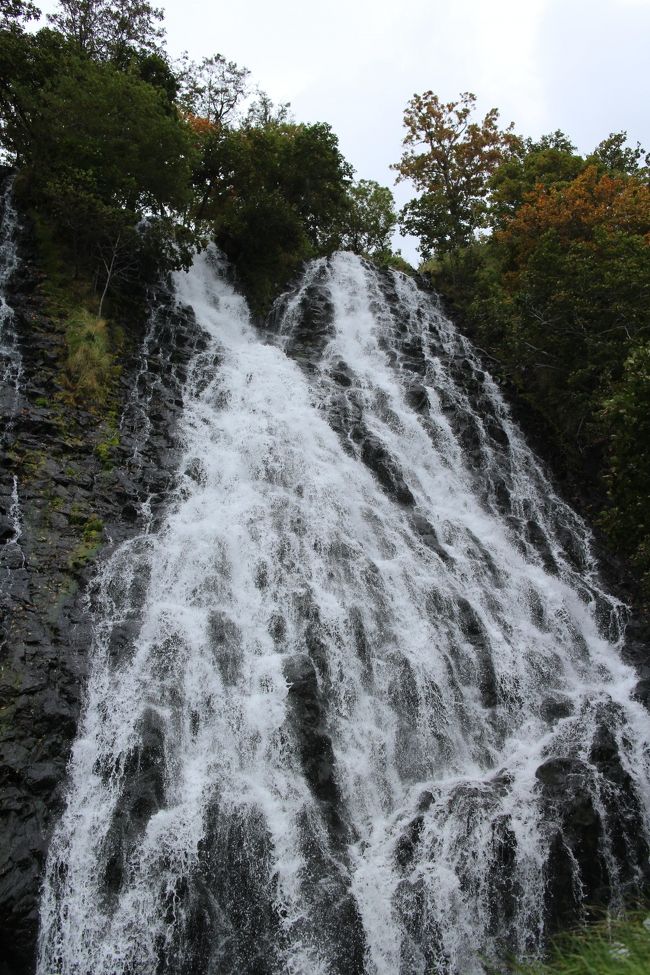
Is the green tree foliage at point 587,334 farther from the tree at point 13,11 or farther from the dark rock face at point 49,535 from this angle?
the tree at point 13,11

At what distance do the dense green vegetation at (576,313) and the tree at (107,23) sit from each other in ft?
47.9

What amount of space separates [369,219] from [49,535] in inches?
1031

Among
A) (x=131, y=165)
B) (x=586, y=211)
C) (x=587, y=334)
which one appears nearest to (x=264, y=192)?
(x=131, y=165)

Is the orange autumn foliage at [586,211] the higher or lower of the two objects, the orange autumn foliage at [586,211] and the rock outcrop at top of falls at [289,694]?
the higher

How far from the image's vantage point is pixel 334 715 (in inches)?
394

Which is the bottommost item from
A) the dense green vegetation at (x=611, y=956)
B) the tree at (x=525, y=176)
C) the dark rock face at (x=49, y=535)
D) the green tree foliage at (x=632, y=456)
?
the dark rock face at (x=49, y=535)

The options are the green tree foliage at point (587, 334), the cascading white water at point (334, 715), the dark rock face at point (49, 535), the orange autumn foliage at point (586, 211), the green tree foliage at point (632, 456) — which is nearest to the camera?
the cascading white water at point (334, 715)

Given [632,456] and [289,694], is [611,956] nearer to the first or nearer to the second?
[289,694]

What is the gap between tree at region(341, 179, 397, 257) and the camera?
105ft

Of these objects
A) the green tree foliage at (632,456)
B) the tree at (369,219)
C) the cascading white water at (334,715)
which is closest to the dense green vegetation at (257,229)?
the green tree foliage at (632,456)

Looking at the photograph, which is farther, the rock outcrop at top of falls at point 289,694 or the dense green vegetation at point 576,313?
the dense green vegetation at point 576,313

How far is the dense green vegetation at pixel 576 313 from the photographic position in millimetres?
12016

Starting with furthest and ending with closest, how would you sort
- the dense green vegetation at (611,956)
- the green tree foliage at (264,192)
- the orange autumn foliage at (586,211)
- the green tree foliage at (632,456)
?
the green tree foliage at (264,192)
the orange autumn foliage at (586,211)
the green tree foliage at (632,456)
the dense green vegetation at (611,956)

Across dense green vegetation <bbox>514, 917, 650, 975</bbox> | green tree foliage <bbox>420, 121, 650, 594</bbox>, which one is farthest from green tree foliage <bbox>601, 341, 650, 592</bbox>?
dense green vegetation <bbox>514, 917, 650, 975</bbox>
